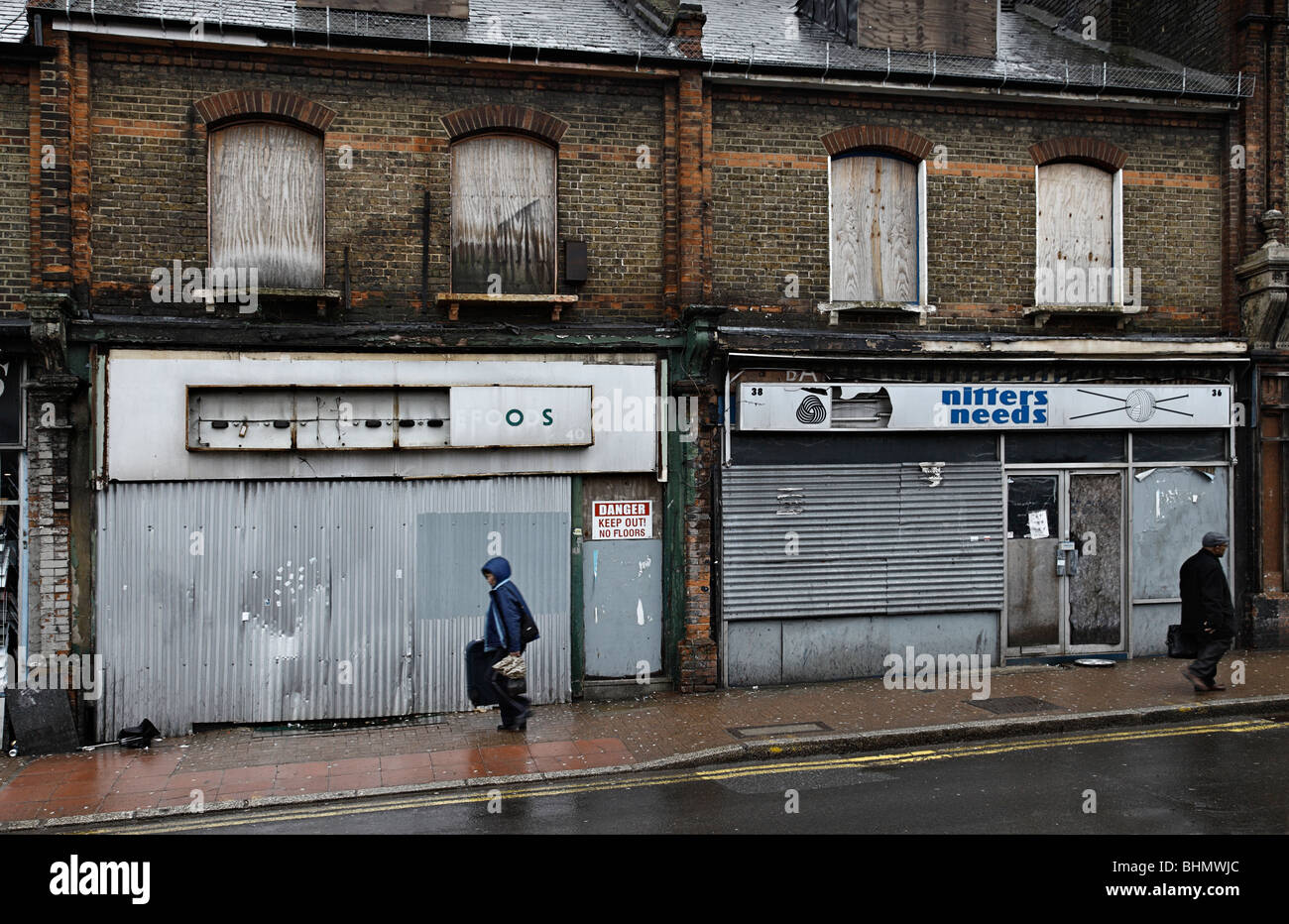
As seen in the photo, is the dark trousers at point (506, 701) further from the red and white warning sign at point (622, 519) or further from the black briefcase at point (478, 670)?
the red and white warning sign at point (622, 519)

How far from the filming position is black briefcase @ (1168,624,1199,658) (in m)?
10.4

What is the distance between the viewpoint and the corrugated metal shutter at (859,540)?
11469 mm

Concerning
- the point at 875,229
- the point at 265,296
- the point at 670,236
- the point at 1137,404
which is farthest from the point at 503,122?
the point at 1137,404

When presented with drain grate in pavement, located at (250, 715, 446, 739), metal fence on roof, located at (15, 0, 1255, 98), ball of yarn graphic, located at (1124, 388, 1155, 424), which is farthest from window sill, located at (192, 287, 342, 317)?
ball of yarn graphic, located at (1124, 388, 1155, 424)

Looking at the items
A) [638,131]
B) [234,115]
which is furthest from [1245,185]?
[234,115]

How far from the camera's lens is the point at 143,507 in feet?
33.2

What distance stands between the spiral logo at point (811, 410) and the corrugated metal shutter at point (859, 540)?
55cm

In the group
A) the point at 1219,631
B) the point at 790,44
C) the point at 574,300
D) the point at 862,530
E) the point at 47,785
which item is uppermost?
the point at 790,44

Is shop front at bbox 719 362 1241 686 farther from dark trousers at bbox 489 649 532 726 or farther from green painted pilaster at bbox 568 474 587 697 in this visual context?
dark trousers at bbox 489 649 532 726

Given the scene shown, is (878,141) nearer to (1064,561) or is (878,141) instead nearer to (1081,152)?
(1081,152)

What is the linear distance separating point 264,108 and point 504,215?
2.67 metres

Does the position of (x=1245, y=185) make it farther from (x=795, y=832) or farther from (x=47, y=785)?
(x=47, y=785)

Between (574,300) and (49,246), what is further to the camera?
(574,300)

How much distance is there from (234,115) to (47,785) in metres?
6.68
